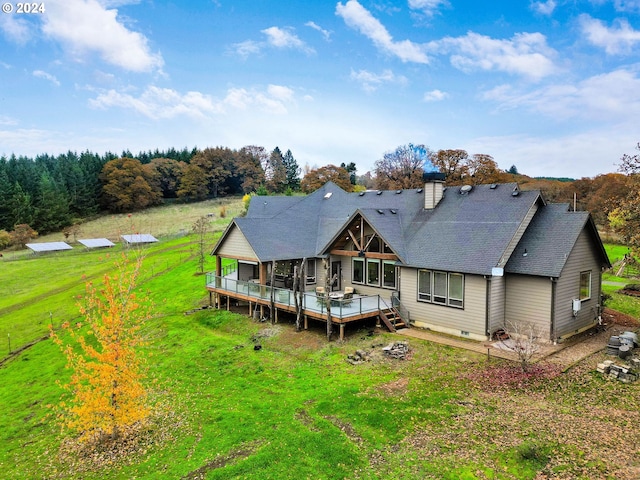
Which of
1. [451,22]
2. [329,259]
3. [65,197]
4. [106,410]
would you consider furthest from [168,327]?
[65,197]

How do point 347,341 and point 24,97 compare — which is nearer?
point 347,341

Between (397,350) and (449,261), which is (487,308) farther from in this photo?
(397,350)

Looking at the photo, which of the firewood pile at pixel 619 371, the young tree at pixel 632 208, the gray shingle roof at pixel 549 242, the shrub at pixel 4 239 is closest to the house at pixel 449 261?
the gray shingle roof at pixel 549 242

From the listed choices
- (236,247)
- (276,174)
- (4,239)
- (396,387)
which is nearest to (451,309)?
(396,387)

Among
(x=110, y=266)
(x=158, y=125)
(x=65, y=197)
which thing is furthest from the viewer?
(x=65, y=197)

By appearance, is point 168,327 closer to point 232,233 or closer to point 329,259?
point 232,233

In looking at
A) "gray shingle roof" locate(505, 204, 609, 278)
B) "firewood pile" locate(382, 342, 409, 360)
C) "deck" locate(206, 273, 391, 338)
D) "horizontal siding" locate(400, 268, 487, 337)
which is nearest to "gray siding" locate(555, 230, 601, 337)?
"gray shingle roof" locate(505, 204, 609, 278)

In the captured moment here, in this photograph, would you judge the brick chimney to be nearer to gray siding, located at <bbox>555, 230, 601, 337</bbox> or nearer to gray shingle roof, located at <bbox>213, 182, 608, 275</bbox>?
gray shingle roof, located at <bbox>213, 182, 608, 275</bbox>
